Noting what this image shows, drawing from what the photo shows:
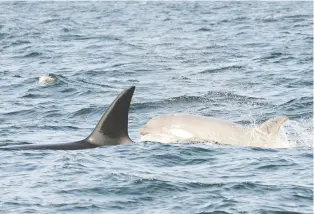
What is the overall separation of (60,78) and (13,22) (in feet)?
94.2

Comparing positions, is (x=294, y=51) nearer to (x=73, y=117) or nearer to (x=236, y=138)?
(x=73, y=117)

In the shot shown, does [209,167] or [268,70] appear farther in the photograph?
[268,70]

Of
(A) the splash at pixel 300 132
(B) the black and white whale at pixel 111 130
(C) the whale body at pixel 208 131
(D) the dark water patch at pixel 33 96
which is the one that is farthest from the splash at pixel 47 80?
(B) the black and white whale at pixel 111 130

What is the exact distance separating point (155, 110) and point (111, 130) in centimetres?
641

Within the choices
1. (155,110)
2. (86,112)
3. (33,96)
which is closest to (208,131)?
(155,110)

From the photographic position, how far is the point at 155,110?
20875 mm

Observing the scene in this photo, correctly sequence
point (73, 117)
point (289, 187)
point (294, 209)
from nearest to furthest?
1. point (294, 209)
2. point (289, 187)
3. point (73, 117)

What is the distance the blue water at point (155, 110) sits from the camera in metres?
11.7

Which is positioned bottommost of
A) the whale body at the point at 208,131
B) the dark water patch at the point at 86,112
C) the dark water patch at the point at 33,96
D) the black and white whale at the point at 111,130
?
the dark water patch at the point at 33,96

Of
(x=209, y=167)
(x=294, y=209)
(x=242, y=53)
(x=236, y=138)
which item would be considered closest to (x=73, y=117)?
(x=236, y=138)

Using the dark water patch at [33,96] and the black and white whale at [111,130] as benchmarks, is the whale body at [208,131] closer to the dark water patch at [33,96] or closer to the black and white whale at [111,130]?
the black and white whale at [111,130]

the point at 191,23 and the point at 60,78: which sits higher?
the point at 60,78

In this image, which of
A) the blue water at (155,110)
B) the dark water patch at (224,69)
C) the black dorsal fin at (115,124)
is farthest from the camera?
the dark water patch at (224,69)

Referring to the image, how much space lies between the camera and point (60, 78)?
87.2ft
